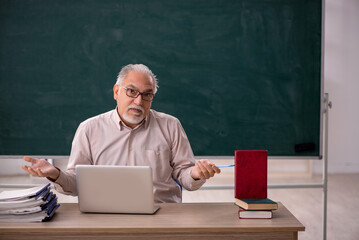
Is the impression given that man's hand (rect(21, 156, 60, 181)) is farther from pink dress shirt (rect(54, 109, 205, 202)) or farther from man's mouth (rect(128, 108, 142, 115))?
man's mouth (rect(128, 108, 142, 115))

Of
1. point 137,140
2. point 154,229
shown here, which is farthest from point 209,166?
point 137,140

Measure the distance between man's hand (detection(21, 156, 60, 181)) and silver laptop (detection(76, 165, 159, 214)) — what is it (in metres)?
0.17

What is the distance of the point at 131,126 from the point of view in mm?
2078

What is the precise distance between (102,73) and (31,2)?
2.40 feet

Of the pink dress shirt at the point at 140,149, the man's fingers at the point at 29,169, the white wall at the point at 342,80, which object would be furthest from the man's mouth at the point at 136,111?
the white wall at the point at 342,80

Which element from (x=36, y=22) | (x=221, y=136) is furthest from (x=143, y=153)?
(x=36, y=22)

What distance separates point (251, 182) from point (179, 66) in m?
1.41

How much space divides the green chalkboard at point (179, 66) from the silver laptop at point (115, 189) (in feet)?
4.27

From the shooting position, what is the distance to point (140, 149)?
204 cm

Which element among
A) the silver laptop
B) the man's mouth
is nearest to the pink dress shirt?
the man's mouth

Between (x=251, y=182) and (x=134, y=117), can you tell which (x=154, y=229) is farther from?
(x=134, y=117)

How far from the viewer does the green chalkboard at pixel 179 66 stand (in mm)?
2637

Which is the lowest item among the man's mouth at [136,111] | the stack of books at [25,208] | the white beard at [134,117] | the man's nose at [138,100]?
the stack of books at [25,208]

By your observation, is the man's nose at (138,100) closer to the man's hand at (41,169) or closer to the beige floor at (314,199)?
the man's hand at (41,169)
